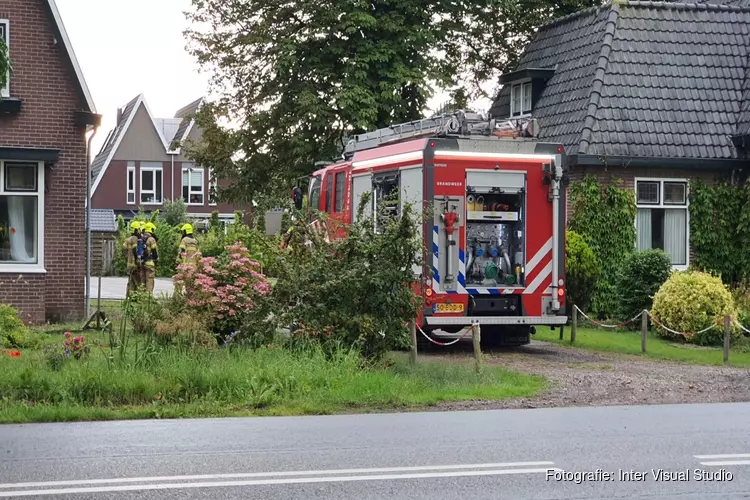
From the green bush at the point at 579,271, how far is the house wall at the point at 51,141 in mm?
9227

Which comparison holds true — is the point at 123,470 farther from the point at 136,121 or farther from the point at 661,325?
the point at 136,121

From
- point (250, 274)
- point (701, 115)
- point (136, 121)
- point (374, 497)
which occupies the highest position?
point (136, 121)

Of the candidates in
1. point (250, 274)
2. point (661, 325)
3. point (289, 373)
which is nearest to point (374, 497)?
point (289, 373)

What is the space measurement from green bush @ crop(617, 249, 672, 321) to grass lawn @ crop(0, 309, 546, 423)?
855cm

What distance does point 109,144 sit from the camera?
217 ft

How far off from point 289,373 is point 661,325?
8122mm

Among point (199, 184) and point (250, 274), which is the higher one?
point (199, 184)

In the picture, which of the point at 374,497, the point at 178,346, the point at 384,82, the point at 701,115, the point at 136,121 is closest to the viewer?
the point at 374,497

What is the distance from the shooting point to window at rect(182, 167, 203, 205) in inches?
2581

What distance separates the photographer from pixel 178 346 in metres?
14.5

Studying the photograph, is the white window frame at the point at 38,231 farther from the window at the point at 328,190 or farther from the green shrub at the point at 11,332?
the window at the point at 328,190

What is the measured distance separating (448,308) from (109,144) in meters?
51.5

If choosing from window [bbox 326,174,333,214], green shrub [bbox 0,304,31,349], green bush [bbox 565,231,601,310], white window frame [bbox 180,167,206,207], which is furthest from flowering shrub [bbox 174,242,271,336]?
white window frame [bbox 180,167,206,207]

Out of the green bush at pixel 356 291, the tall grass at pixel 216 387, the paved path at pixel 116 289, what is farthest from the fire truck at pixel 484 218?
the paved path at pixel 116 289
